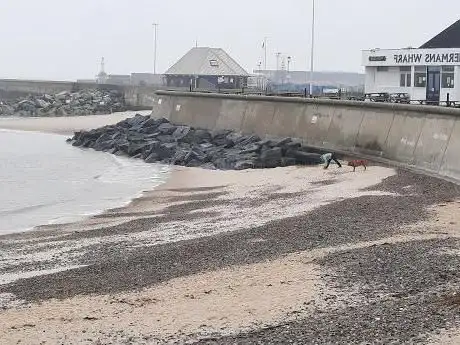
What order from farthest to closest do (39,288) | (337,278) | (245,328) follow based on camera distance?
(39,288), (337,278), (245,328)

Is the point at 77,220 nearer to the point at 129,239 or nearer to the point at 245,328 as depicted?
the point at 129,239

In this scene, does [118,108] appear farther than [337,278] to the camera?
Yes

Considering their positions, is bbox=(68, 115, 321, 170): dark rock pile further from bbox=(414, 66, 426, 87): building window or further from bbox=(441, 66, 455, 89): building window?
bbox=(414, 66, 426, 87): building window

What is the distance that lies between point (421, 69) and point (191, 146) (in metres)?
16.3

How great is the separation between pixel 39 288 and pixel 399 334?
5310 millimetres

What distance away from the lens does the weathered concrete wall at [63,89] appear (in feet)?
248

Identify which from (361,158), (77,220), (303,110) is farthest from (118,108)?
(77,220)

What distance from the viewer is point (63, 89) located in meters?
87.3

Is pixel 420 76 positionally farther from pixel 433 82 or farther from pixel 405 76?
pixel 433 82

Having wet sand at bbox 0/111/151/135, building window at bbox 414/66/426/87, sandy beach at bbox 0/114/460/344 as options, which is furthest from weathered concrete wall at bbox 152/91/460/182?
wet sand at bbox 0/111/151/135

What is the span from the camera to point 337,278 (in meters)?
9.20

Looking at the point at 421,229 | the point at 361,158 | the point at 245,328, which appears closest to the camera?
the point at 245,328

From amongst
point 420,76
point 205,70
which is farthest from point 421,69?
point 205,70

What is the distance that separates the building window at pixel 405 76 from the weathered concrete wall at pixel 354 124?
498 inches
